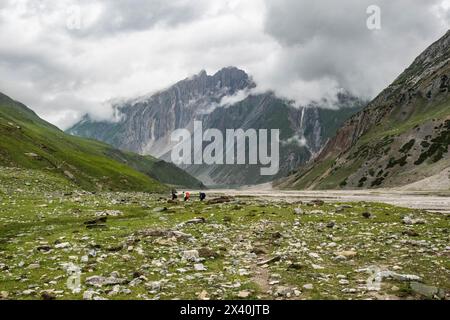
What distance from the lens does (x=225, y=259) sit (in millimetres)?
20828

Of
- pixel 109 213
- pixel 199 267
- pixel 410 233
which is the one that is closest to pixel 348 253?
pixel 410 233

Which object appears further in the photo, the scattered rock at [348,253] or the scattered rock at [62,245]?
the scattered rock at [62,245]

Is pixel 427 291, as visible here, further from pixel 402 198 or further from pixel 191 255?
pixel 402 198

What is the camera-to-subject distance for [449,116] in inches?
7741

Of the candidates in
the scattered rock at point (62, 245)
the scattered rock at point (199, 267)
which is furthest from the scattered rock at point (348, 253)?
the scattered rock at point (62, 245)

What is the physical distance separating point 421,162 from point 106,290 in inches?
7387

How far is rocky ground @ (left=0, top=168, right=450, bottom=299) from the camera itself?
599 inches

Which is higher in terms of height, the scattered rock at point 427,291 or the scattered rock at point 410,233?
the scattered rock at point 410,233

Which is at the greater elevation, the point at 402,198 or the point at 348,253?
the point at 348,253

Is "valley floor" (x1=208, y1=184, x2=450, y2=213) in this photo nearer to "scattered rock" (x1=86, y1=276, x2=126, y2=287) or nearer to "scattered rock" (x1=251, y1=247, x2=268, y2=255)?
"scattered rock" (x1=251, y1=247, x2=268, y2=255)

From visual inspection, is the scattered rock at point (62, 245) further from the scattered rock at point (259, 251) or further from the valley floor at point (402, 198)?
the valley floor at point (402, 198)

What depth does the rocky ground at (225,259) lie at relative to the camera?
1523 centimetres
